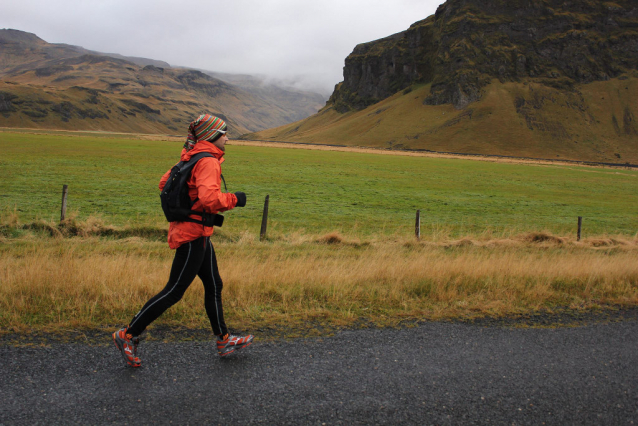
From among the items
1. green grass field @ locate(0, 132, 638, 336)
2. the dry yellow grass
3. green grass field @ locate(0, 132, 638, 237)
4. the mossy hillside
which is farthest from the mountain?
the dry yellow grass

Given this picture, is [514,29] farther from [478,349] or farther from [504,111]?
[478,349]

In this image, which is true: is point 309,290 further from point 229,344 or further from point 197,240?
point 197,240

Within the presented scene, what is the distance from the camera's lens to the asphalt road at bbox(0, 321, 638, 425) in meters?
3.43

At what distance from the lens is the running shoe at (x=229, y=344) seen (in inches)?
174

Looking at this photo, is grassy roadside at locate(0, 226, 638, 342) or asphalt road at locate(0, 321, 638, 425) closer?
asphalt road at locate(0, 321, 638, 425)

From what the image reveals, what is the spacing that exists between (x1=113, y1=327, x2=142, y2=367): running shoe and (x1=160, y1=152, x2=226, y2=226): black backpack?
4.16 feet

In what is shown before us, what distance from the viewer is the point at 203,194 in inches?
158

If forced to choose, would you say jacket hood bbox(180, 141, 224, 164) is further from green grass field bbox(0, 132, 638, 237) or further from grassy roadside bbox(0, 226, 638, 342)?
green grass field bbox(0, 132, 638, 237)

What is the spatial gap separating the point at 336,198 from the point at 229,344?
22.3 meters

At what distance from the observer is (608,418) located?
3.53 metres

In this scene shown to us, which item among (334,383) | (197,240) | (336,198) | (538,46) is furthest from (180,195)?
(538,46)

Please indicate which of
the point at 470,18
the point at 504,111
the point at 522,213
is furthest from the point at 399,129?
the point at 522,213

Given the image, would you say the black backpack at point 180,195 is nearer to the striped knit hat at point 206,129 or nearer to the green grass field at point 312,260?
the striped knit hat at point 206,129

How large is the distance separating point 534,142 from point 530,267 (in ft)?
481
